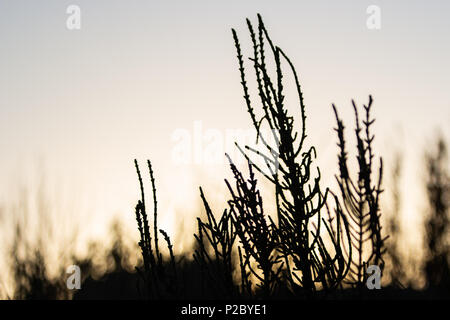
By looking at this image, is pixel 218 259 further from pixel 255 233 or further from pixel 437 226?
pixel 437 226

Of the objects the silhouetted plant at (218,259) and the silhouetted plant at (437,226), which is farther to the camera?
the silhouetted plant at (437,226)

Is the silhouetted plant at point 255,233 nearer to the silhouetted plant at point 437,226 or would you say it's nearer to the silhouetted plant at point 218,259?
the silhouetted plant at point 218,259

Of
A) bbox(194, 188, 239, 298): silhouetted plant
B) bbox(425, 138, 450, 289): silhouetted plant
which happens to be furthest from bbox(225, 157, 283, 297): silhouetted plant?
bbox(425, 138, 450, 289): silhouetted plant

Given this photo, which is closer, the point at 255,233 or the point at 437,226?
the point at 255,233

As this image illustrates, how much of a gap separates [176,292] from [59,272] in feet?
53.6

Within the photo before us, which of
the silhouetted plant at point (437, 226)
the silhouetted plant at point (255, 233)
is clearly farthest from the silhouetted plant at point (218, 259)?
the silhouetted plant at point (437, 226)

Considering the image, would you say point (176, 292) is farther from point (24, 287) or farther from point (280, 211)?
point (24, 287)

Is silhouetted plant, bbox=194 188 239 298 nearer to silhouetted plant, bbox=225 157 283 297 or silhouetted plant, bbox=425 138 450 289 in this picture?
silhouetted plant, bbox=225 157 283 297

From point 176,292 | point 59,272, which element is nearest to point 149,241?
point 176,292

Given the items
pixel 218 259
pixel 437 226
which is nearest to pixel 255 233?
pixel 218 259

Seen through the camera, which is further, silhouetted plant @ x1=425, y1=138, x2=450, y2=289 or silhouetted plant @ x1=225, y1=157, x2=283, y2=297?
silhouetted plant @ x1=425, y1=138, x2=450, y2=289

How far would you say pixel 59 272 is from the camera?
17.8m
